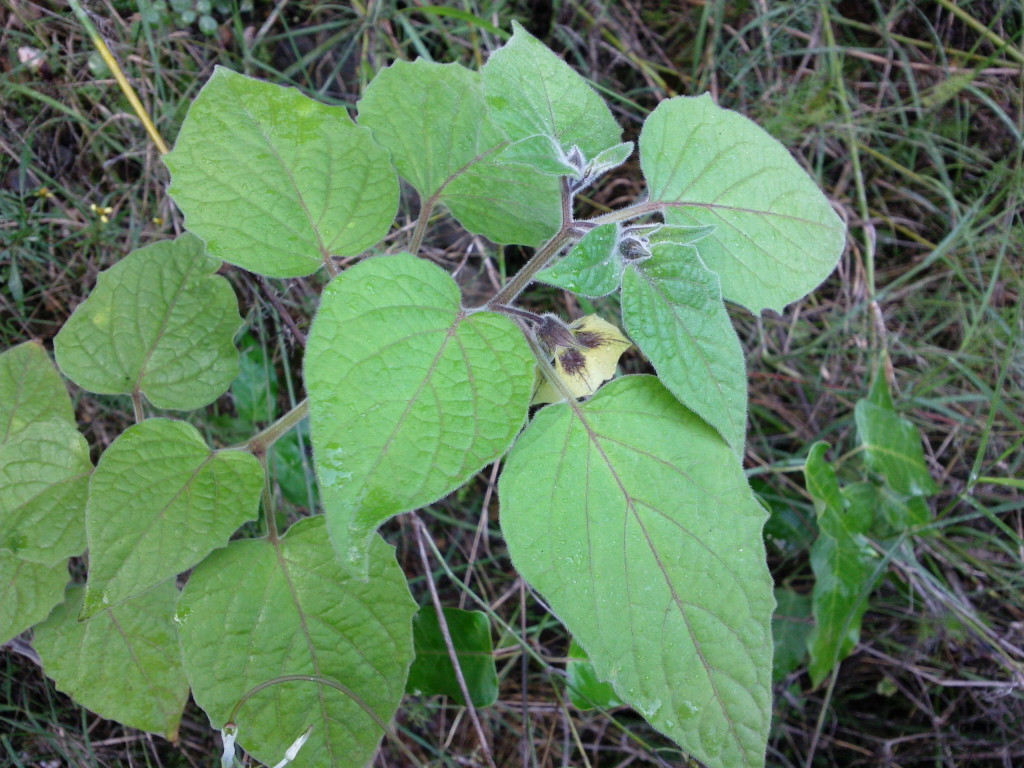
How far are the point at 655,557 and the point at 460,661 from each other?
936 mm

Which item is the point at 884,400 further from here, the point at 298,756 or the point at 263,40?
the point at 263,40

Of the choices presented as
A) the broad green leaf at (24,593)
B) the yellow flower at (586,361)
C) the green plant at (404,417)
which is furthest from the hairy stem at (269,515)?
the yellow flower at (586,361)

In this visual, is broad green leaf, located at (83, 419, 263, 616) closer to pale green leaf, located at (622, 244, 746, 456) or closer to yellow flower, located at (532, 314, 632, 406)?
yellow flower, located at (532, 314, 632, 406)

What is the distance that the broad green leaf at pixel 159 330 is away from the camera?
1.78 meters

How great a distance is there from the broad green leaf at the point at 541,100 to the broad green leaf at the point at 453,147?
0.13 m

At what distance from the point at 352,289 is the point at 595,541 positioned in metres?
0.62

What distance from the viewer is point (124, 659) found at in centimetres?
180

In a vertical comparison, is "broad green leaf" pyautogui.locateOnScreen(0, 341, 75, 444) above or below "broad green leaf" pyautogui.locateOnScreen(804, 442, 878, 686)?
above

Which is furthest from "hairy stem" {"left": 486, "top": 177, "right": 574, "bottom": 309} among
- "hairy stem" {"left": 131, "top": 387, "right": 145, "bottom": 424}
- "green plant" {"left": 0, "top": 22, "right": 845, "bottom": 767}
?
"hairy stem" {"left": 131, "top": 387, "right": 145, "bottom": 424}

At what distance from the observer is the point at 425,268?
4.42ft

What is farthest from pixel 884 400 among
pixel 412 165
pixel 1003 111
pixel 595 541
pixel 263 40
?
pixel 263 40

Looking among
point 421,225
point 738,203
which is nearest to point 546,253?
point 421,225

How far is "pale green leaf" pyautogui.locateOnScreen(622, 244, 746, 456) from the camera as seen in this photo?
1405 millimetres

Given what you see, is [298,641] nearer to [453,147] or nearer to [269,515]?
[269,515]
